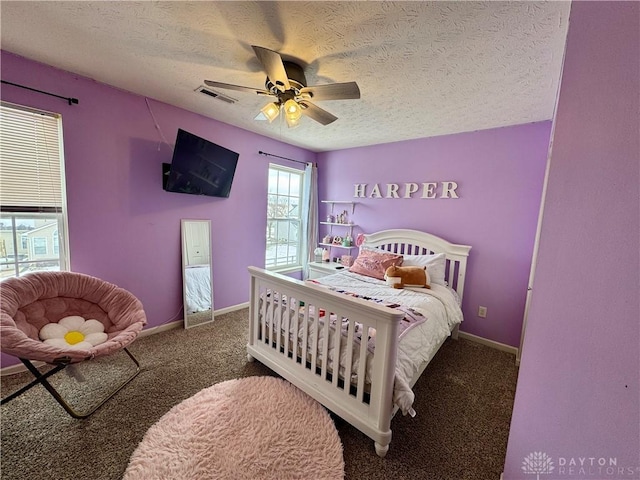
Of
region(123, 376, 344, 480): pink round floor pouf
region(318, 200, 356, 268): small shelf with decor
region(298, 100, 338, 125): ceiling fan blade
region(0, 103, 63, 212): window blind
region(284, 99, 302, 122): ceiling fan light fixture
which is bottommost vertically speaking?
region(123, 376, 344, 480): pink round floor pouf

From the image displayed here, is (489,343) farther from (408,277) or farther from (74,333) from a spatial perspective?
(74,333)

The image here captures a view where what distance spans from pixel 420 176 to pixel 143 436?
346cm

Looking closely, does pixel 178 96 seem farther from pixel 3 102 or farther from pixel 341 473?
pixel 341 473

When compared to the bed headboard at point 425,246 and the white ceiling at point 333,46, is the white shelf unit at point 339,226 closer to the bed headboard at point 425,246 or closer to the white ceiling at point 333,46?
the bed headboard at point 425,246

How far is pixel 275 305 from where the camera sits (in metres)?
2.07

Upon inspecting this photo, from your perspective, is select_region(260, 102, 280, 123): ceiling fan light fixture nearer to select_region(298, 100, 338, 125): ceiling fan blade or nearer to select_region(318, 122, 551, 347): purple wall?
select_region(298, 100, 338, 125): ceiling fan blade

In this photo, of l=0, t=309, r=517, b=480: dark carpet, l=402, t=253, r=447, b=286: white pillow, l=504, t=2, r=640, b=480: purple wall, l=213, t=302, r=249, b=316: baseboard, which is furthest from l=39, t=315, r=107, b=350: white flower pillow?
l=402, t=253, r=447, b=286: white pillow

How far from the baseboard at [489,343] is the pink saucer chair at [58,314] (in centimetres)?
322

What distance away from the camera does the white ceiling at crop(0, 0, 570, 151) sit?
4.05 ft

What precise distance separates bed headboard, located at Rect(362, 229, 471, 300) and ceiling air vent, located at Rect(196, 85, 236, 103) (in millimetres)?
2300

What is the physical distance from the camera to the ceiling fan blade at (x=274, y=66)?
4.09ft

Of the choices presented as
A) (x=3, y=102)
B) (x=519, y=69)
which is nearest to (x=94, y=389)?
(x=3, y=102)

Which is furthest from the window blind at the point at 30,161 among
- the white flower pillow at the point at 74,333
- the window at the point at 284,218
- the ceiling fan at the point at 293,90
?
the window at the point at 284,218

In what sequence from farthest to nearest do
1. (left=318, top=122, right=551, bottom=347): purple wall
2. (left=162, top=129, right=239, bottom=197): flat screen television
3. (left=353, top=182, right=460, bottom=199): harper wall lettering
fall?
(left=353, top=182, right=460, bottom=199): harper wall lettering < (left=318, top=122, right=551, bottom=347): purple wall < (left=162, top=129, right=239, bottom=197): flat screen television
